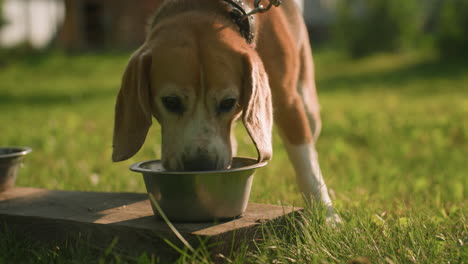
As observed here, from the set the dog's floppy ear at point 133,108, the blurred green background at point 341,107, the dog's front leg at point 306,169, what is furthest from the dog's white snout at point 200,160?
the dog's front leg at point 306,169

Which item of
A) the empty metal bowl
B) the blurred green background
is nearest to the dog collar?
the blurred green background

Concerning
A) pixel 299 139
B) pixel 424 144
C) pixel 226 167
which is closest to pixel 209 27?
pixel 226 167

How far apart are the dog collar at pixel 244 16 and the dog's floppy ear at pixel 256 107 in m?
0.17

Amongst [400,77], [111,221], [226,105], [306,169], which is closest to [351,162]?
[306,169]

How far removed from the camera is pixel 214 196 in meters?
2.36

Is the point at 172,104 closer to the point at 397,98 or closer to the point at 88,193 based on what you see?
the point at 88,193

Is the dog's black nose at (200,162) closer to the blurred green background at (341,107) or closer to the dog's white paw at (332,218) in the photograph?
the dog's white paw at (332,218)

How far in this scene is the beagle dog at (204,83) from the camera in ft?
7.98

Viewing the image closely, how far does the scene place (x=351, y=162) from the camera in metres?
4.64

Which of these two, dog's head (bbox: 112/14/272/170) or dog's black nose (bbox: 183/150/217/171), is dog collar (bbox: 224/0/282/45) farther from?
dog's black nose (bbox: 183/150/217/171)

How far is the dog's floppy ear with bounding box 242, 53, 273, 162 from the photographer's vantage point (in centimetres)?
252

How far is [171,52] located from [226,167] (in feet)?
1.83

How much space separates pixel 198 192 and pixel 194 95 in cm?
42

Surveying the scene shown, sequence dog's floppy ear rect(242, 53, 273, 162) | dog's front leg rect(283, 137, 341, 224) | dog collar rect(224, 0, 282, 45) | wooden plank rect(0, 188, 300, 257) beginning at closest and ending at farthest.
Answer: wooden plank rect(0, 188, 300, 257)
dog's floppy ear rect(242, 53, 273, 162)
dog collar rect(224, 0, 282, 45)
dog's front leg rect(283, 137, 341, 224)
